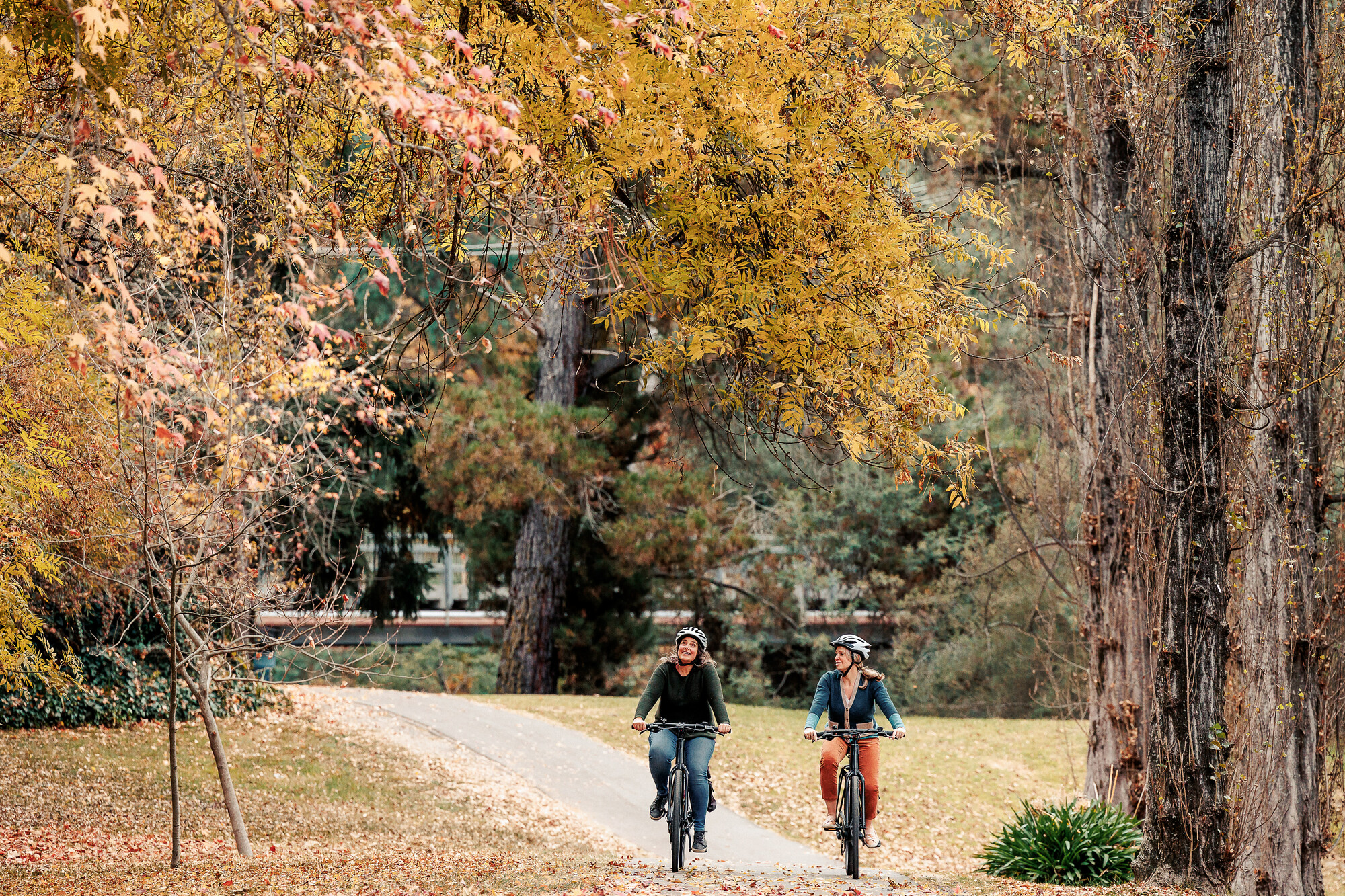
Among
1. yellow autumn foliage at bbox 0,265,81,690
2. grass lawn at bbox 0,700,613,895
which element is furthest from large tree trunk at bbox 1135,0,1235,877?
yellow autumn foliage at bbox 0,265,81,690

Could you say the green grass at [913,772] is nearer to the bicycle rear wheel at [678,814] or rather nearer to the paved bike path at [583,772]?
the paved bike path at [583,772]

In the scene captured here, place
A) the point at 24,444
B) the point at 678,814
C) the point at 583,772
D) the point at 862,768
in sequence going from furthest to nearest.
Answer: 1. the point at 583,772
2. the point at 862,768
3. the point at 24,444
4. the point at 678,814

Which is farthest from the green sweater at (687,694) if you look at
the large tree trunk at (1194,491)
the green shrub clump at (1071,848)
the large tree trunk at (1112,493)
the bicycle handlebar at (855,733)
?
the large tree trunk at (1112,493)

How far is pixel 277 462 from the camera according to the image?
35.6ft

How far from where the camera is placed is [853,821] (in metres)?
8.45

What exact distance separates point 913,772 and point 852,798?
903 cm

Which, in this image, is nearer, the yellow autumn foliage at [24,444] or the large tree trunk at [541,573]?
the yellow autumn foliage at [24,444]

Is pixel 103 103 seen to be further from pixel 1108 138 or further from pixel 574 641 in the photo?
pixel 574 641

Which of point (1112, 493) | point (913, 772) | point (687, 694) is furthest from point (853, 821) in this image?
point (913, 772)

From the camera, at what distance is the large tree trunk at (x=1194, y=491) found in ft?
29.0

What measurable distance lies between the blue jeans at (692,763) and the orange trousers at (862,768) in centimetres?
90

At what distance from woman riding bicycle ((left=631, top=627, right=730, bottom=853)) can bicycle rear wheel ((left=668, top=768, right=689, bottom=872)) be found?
7 centimetres

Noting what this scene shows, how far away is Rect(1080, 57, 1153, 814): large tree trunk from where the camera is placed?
33.5ft

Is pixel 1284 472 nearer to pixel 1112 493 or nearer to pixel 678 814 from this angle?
pixel 1112 493
